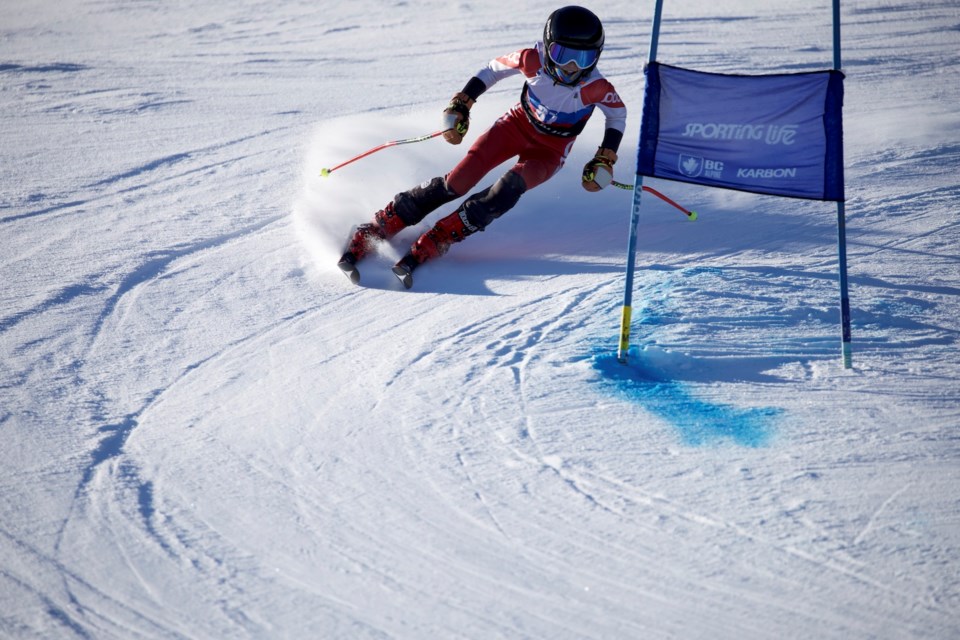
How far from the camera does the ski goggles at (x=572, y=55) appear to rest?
203 inches

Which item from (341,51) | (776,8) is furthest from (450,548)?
(776,8)

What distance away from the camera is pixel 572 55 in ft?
16.9

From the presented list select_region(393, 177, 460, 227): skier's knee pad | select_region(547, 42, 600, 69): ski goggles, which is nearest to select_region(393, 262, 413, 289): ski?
select_region(393, 177, 460, 227): skier's knee pad

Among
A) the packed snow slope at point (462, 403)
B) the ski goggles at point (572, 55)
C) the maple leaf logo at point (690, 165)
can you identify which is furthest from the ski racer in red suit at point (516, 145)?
the maple leaf logo at point (690, 165)

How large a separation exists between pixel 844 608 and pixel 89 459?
3.22 m

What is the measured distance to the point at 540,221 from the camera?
21.6ft

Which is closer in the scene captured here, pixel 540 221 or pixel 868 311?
pixel 868 311

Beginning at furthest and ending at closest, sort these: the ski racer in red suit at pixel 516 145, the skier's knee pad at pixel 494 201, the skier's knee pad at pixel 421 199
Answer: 1. the skier's knee pad at pixel 421 199
2. the skier's knee pad at pixel 494 201
3. the ski racer in red suit at pixel 516 145

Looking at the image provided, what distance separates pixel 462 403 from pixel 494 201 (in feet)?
6.17

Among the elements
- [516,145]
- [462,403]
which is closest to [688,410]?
[462,403]

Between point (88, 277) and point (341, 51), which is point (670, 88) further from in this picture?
point (341, 51)

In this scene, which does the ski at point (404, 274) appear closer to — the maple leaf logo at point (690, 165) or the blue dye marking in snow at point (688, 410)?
the blue dye marking in snow at point (688, 410)

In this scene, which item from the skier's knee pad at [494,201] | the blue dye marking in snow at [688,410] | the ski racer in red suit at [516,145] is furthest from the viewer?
the skier's knee pad at [494,201]

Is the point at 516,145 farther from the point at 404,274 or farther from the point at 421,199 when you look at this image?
the point at 404,274
